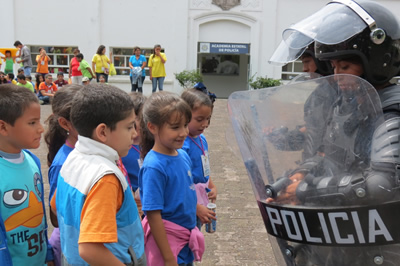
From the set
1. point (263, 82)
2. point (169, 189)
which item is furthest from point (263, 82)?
point (169, 189)

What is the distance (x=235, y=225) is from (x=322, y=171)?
9.54 ft

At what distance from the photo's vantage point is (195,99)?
269 cm

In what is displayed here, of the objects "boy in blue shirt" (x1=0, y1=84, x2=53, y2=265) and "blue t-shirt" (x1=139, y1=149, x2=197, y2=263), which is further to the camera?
"blue t-shirt" (x1=139, y1=149, x2=197, y2=263)

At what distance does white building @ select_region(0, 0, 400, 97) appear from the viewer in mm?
16906

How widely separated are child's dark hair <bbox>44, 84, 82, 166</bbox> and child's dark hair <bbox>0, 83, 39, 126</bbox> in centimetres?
21

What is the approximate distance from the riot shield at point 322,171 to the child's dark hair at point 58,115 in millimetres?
967

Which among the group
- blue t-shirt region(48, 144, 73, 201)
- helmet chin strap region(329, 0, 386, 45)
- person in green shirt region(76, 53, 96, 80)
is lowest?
blue t-shirt region(48, 144, 73, 201)

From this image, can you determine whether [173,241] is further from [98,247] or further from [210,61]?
[210,61]

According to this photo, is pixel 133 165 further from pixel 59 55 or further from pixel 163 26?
pixel 59 55

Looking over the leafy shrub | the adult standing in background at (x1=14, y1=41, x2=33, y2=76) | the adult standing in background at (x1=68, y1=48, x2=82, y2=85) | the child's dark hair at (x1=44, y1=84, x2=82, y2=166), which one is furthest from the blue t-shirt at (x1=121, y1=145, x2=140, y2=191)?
the leafy shrub

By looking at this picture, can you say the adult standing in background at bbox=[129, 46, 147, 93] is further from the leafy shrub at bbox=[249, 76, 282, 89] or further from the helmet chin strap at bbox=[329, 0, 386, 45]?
the helmet chin strap at bbox=[329, 0, 386, 45]

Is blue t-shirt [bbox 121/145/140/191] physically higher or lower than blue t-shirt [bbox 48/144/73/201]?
lower

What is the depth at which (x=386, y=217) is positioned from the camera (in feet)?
4.76

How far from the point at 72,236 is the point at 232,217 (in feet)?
10.3
